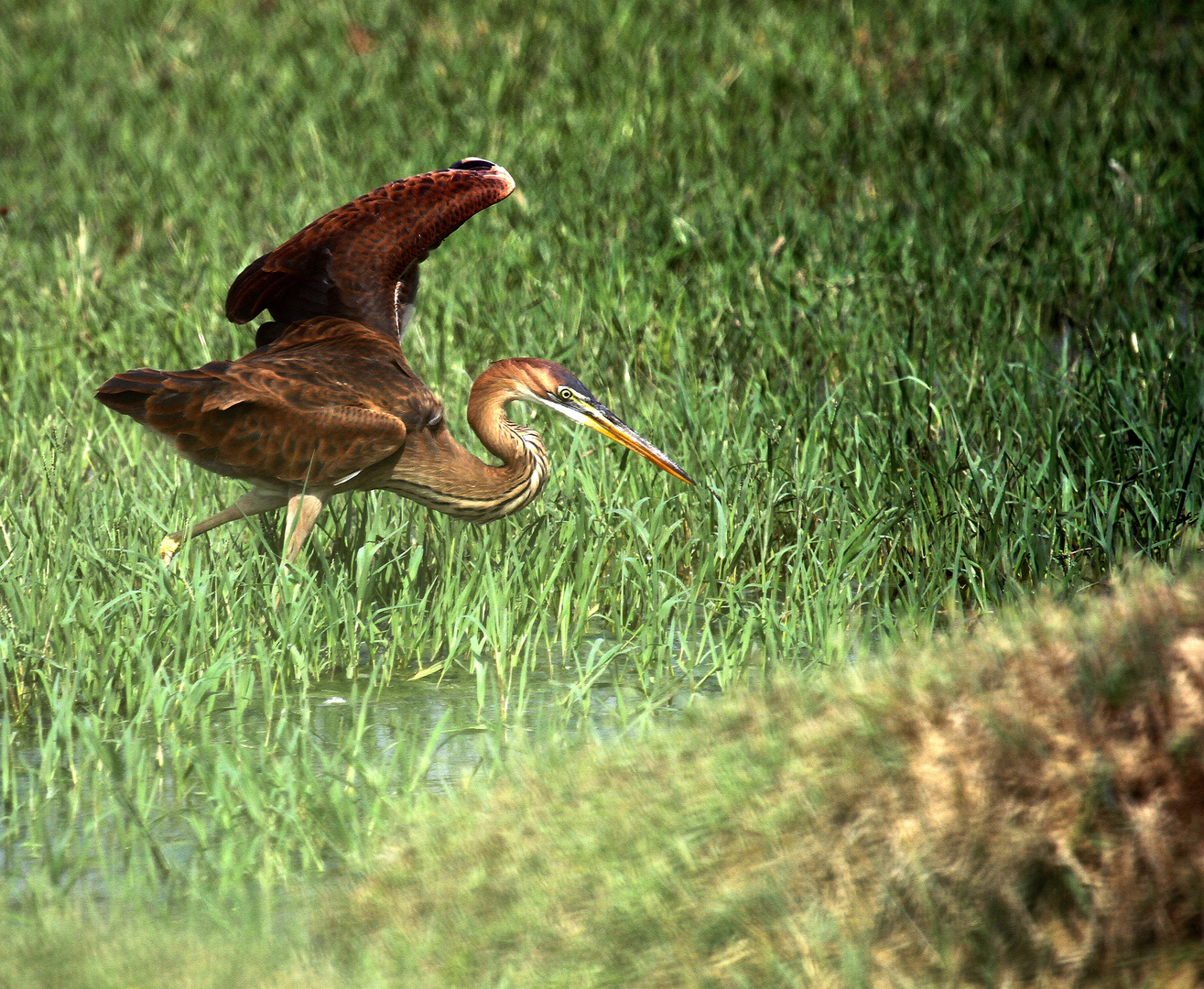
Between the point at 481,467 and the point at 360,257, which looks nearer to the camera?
the point at 481,467

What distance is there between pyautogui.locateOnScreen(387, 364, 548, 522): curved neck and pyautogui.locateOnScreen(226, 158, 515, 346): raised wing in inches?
17.1

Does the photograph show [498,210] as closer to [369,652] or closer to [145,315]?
[145,315]

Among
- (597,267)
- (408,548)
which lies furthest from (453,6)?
(408,548)

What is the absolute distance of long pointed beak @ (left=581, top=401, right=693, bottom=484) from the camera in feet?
14.3

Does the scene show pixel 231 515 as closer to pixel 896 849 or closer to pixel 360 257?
pixel 360 257

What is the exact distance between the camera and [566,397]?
4.42 m

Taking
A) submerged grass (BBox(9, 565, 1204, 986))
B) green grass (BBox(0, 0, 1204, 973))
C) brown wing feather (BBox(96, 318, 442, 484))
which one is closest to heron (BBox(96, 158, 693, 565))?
brown wing feather (BBox(96, 318, 442, 484))

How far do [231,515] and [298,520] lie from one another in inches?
8.1

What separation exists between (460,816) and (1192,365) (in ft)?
9.91

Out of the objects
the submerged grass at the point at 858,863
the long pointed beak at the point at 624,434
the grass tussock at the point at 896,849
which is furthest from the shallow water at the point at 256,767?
the long pointed beak at the point at 624,434

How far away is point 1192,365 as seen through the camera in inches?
184

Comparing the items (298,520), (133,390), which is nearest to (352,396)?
(298,520)

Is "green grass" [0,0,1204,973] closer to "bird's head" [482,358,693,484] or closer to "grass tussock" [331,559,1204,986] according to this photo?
"bird's head" [482,358,693,484]

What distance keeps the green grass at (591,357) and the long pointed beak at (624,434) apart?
0.11 metres
